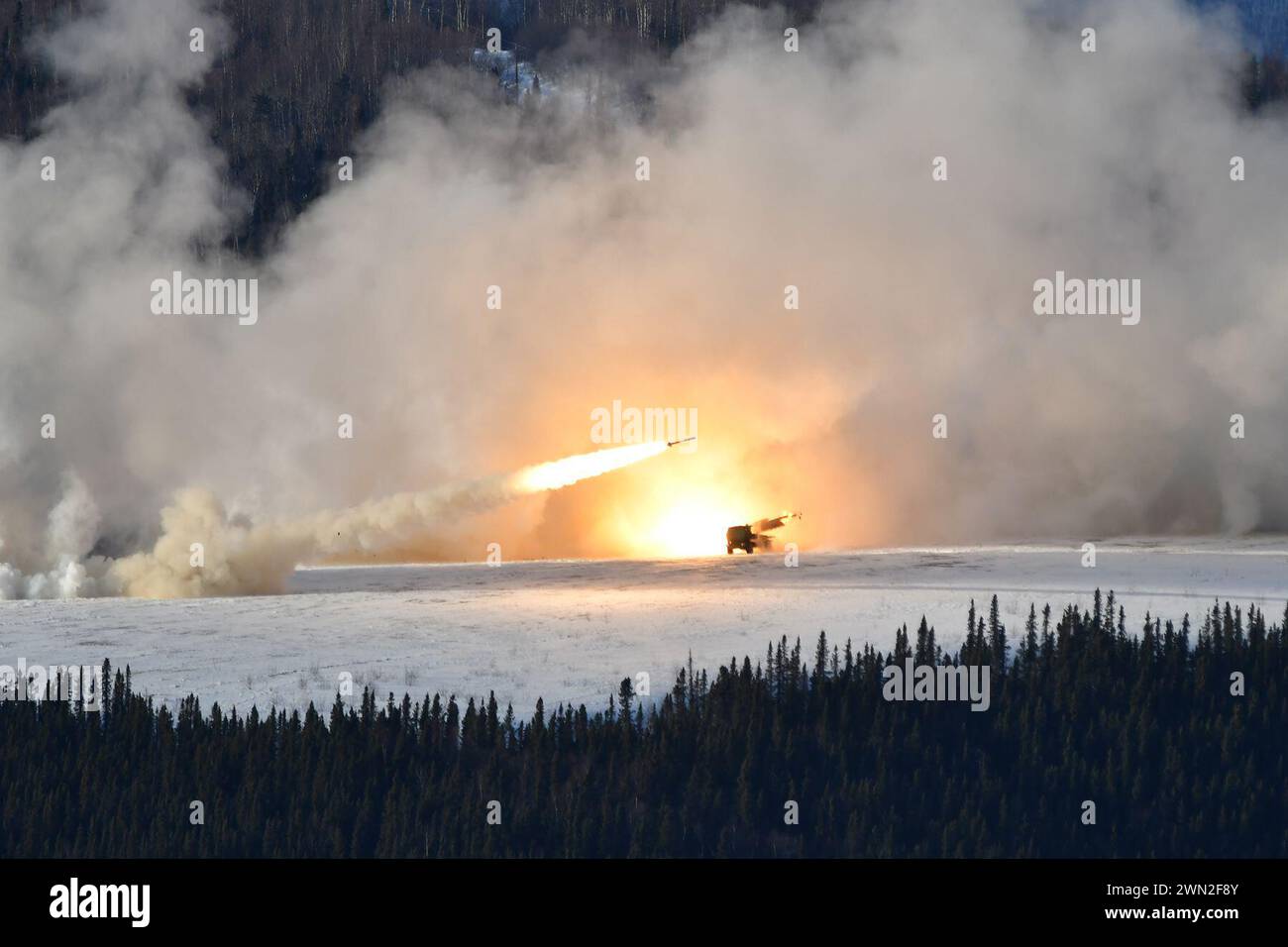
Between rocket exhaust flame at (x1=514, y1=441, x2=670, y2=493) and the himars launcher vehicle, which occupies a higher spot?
rocket exhaust flame at (x1=514, y1=441, x2=670, y2=493)

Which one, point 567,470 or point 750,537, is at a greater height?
point 567,470

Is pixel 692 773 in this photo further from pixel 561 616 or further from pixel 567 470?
pixel 567 470

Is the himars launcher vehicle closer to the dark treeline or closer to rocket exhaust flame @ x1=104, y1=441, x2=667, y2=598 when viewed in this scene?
rocket exhaust flame @ x1=104, y1=441, x2=667, y2=598

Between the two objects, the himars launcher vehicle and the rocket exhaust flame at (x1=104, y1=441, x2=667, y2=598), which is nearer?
the rocket exhaust flame at (x1=104, y1=441, x2=667, y2=598)

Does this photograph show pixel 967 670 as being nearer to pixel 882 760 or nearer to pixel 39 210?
pixel 882 760

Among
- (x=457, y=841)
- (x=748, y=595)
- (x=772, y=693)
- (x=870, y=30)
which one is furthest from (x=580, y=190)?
(x=457, y=841)

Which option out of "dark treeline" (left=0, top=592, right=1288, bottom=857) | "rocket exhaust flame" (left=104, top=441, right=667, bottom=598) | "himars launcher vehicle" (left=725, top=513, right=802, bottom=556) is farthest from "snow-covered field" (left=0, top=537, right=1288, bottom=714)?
"himars launcher vehicle" (left=725, top=513, right=802, bottom=556)

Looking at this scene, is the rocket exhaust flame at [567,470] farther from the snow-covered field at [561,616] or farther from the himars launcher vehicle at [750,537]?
the himars launcher vehicle at [750,537]

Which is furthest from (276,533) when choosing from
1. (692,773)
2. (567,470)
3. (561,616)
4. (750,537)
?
(692,773)
